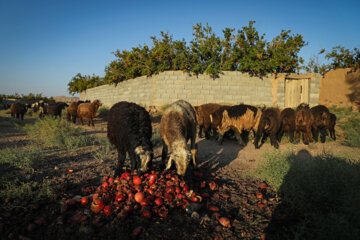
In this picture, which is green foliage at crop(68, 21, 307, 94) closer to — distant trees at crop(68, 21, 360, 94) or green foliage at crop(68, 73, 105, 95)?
Result: distant trees at crop(68, 21, 360, 94)

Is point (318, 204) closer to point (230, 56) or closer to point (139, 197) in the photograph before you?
point (139, 197)

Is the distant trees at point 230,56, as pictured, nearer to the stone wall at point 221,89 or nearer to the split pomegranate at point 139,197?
the stone wall at point 221,89

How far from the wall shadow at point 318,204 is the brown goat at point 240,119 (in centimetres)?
401

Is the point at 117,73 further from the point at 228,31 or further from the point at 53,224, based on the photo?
the point at 53,224

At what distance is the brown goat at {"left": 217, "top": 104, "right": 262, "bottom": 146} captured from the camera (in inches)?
291

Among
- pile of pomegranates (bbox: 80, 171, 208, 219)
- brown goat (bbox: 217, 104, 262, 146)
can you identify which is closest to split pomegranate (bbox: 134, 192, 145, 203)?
pile of pomegranates (bbox: 80, 171, 208, 219)

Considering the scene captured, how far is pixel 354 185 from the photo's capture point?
8.27 ft

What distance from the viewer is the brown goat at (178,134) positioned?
3363mm

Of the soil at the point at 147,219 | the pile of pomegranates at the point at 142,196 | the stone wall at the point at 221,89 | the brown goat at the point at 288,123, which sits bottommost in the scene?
the soil at the point at 147,219

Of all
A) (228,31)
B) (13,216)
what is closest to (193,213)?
(13,216)

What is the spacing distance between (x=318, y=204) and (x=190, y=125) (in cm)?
287

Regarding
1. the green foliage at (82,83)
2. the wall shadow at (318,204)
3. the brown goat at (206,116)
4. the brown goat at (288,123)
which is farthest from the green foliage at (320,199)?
the green foliage at (82,83)

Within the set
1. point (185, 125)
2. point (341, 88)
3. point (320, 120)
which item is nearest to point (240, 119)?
point (320, 120)

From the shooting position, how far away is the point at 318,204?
8.45 ft
